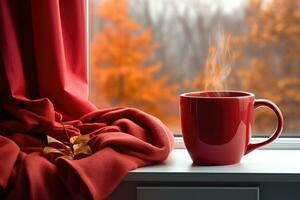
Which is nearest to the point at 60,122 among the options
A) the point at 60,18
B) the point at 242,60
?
the point at 60,18

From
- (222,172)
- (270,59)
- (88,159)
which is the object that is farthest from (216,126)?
(270,59)

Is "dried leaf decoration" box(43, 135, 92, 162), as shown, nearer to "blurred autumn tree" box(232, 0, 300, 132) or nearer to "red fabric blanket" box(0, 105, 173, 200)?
Result: "red fabric blanket" box(0, 105, 173, 200)

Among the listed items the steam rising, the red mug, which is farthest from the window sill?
the steam rising

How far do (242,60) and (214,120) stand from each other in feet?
1.21

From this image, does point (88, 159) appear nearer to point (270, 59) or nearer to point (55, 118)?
point (55, 118)

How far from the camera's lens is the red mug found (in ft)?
4.00

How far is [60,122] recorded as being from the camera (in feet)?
4.56

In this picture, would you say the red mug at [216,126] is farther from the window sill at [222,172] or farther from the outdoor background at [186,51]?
the outdoor background at [186,51]

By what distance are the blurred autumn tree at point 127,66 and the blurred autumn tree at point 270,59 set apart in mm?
219

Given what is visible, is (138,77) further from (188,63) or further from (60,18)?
(60,18)

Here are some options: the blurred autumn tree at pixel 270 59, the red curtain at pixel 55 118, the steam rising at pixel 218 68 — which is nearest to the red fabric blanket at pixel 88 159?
the red curtain at pixel 55 118

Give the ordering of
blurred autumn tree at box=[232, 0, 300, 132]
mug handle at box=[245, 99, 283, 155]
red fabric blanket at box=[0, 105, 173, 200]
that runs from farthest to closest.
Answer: blurred autumn tree at box=[232, 0, 300, 132] < mug handle at box=[245, 99, 283, 155] < red fabric blanket at box=[0, 105, 173, 200]

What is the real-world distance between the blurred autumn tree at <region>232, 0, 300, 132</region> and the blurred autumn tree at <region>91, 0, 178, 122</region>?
0.22 metres

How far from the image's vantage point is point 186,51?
1553 millimetres
